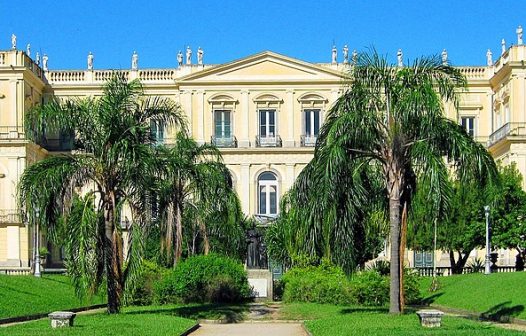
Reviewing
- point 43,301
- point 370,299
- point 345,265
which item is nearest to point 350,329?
point 345,265

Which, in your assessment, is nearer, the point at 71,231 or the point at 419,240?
the point at 71,231

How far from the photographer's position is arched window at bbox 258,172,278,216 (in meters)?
66.0

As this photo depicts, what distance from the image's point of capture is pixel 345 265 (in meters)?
25.3

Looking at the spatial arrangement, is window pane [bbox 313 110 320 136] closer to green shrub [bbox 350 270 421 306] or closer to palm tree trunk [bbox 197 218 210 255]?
palm tree trunk [bbox 197 218 210 255]

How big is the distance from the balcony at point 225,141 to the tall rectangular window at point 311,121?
193 inches

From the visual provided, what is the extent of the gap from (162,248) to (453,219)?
16964 mm

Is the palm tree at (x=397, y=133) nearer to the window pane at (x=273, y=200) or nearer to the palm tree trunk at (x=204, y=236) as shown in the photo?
the palm tree trunk at (x=204, y=236)

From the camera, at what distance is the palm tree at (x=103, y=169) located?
2588 cm

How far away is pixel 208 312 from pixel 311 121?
37.8 meters

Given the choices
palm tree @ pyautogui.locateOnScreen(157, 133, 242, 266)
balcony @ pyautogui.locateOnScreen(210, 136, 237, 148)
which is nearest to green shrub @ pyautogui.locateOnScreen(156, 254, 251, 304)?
palm tree @ pyautogui.locateOnScreen(157, 133, 242, 266)

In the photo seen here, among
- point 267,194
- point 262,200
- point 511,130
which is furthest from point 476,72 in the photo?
point 262,200

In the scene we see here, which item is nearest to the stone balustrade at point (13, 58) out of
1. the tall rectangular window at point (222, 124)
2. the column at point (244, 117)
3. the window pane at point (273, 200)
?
the tall rectangular window at point (222, 124)

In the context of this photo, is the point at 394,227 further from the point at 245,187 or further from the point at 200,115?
the point at 200,115

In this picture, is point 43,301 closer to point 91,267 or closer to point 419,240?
point 91,267
